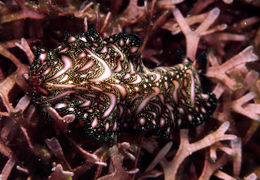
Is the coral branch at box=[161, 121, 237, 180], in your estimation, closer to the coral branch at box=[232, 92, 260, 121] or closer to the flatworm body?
the flatworm body

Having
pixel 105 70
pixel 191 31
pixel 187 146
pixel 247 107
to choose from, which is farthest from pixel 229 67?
pixel 105 70

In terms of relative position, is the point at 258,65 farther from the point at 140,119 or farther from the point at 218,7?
the point at 140,119

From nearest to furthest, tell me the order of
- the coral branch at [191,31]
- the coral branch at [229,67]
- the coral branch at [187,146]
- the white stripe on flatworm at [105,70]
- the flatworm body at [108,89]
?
the flatworm body at [108,89], the white stripe on flatworm at [105,70], the coral branch at [187,146], the coral branch at [229,67], the coral branch at [191,31]

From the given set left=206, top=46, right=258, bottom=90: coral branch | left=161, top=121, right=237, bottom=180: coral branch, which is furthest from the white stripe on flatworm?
left=206, top=46, right=258, bottom=90: coral branch

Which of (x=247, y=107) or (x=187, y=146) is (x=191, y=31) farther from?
(x=187, y=146)

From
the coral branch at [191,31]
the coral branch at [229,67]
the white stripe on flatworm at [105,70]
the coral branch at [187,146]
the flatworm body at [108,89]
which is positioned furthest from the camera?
the coral branch at [191,31]

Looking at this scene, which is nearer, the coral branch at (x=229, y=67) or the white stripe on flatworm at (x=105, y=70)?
the white stripe on flatworm at (x=105, y=70)

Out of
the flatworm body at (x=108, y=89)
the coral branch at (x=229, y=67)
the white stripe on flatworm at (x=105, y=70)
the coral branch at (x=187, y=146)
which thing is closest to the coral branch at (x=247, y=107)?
the coral branch at (x=229, y=67)

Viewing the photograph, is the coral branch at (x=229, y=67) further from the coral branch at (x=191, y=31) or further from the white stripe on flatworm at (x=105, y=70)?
the white stripe on flatworm at (x=105, y=70)
